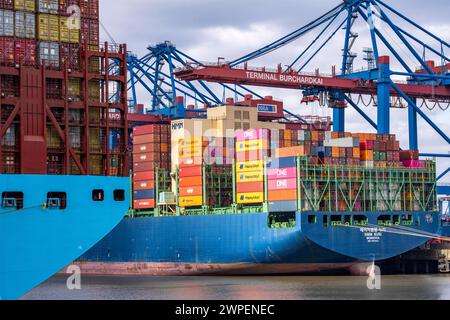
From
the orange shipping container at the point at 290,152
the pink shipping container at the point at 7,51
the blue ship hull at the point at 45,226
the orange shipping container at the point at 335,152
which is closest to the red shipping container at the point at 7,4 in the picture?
the pink shipping container at the point at 7,51

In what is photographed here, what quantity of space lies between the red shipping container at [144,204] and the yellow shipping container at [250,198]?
8449 mm

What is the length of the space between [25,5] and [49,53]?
1972 millimetres

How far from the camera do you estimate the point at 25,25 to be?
29188 millimetres

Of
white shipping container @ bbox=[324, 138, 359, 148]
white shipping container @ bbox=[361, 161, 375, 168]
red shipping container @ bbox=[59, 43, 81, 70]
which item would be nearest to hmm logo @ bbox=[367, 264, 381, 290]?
white shipping container @ bbox=[361, 161, 375, 168]

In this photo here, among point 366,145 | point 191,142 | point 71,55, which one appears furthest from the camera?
point 191,142

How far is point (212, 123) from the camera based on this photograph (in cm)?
5647

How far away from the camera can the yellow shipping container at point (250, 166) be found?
49.6 meters

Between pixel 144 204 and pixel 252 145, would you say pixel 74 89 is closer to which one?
pixel 252 145

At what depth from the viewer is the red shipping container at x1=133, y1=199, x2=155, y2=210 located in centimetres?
5750

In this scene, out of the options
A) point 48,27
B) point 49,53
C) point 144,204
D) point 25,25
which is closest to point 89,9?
point 48,27
